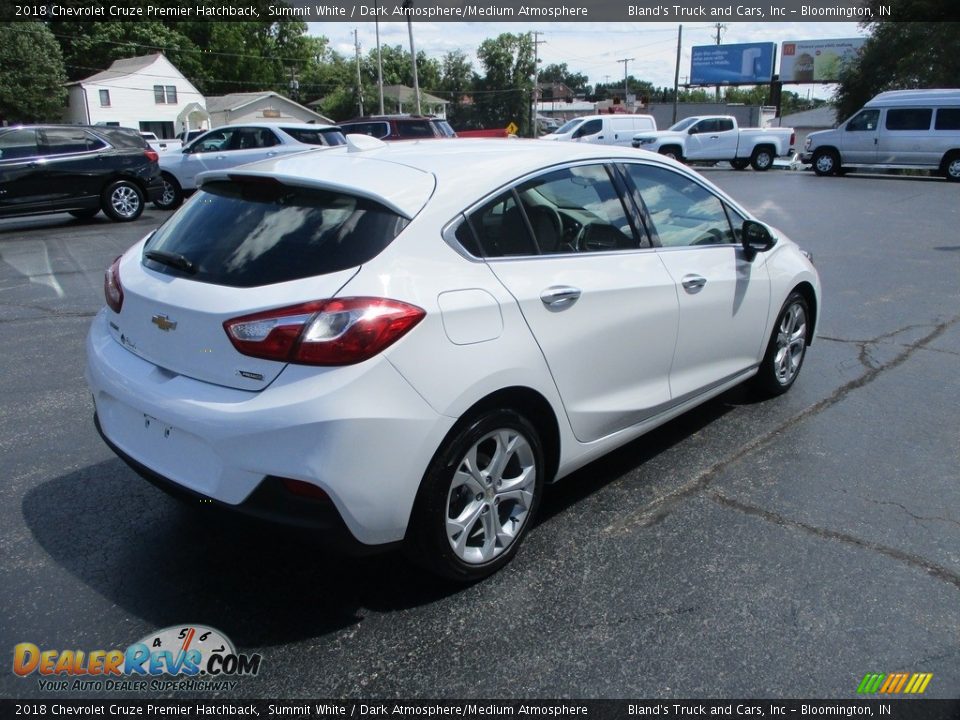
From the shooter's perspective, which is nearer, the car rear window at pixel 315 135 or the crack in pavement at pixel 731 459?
the crack in pavement at pixel 731 459

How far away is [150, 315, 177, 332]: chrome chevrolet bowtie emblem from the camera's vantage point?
2861 mm

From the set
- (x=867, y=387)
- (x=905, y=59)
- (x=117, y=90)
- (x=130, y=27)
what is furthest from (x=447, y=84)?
(x=867, y=387)

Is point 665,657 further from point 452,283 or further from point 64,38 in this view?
point 64,38

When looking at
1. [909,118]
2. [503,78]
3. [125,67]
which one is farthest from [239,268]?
[503,78]

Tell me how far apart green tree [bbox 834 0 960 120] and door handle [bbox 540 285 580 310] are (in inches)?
1529

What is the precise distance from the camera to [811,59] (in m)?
61.8

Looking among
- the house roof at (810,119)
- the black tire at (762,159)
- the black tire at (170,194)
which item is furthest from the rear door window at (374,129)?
the house roof at (810,119)

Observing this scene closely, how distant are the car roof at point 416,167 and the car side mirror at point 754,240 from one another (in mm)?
1099

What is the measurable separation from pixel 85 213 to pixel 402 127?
7.88m

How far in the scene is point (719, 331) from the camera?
4.26 m

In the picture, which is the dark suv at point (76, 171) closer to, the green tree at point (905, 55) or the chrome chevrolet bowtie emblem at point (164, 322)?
the chrome chevrolet bowtie emblem at point (164, 322)

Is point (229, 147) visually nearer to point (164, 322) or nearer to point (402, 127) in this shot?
point (402, 127)

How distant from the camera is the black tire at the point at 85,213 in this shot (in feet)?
48.1

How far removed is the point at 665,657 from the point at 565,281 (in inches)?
58.3
